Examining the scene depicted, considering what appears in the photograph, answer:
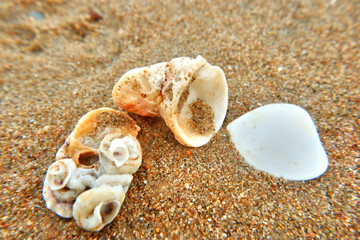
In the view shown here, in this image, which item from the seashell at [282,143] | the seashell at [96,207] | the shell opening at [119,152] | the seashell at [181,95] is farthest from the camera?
the seashell at [282,143]

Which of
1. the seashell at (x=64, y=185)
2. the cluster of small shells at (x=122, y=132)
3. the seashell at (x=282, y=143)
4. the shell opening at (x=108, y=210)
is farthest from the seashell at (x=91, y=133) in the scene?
the seashell at (x=282, y=143)

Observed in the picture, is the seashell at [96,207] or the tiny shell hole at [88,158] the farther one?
the tiny shell hole at [88,158]

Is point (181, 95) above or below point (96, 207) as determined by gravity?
above

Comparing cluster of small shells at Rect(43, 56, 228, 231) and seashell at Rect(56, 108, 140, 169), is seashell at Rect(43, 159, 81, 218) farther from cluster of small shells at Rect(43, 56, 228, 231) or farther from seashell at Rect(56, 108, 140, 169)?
seashell at Rect(56, 108, 140, 169)

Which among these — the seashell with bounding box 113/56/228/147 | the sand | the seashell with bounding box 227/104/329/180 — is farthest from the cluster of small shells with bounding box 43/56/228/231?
the seashell with bounding box 227/104/329/180

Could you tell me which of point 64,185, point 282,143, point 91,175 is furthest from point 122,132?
point 282,143

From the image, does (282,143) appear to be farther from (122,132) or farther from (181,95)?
(122,132)

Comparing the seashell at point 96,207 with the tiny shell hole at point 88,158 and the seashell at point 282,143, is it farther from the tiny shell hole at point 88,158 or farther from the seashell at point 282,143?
the seashell at point 282,143

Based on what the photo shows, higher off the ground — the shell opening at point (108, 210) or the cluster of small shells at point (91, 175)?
the cluster of small shells at point (91, 175)
